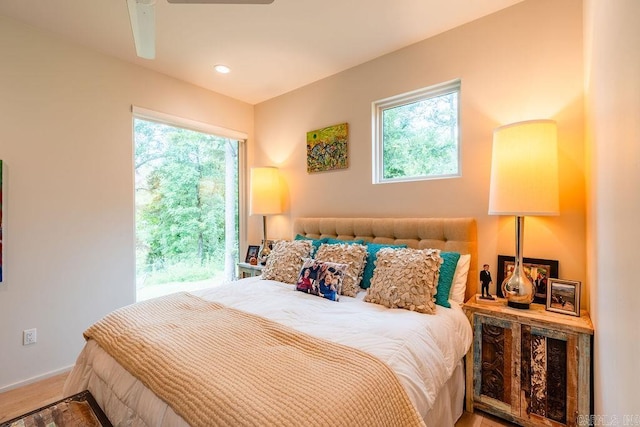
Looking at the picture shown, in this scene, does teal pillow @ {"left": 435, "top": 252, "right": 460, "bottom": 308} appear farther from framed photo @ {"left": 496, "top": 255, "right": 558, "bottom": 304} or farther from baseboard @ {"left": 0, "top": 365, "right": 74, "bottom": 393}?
baseboard @ {"left": 0, "top": 365, "right": 74, "bottom": 393}

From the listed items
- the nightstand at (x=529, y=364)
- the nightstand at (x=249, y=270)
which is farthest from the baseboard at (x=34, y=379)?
the nightstand at (x=529, y=364)

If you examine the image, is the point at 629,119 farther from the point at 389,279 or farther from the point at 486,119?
the point at 486,119

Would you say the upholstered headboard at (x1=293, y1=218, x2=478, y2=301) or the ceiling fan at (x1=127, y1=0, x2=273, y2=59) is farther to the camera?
the upholstered headboard at (x1=293, y1=218, x2=478, y2=301)

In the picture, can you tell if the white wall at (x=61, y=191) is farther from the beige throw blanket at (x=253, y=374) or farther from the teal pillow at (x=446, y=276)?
the teal pillow at (x=446, y=276)

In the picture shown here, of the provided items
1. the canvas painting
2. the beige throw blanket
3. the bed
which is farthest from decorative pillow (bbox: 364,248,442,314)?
the canvas painting

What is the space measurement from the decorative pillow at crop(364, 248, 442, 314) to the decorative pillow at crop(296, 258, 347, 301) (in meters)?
0.23

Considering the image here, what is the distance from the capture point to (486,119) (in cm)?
207

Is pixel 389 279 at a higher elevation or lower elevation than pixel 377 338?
higher

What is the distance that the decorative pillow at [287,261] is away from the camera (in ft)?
7.94

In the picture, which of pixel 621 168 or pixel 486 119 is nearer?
pixel 621 168

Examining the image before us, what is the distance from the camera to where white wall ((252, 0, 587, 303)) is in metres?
1.77

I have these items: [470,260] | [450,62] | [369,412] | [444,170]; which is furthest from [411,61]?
[369,412]

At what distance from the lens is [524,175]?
161cm

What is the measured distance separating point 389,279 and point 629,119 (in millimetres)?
1363
